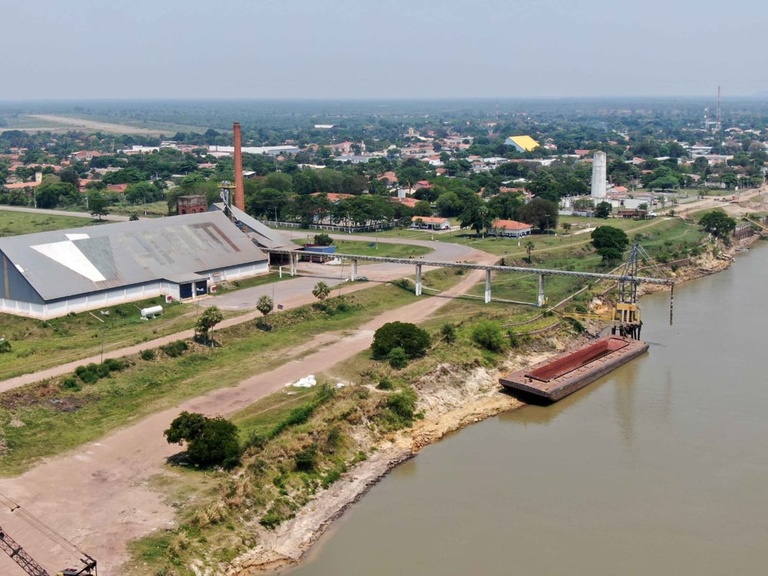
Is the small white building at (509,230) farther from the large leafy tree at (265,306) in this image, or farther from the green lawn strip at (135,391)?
the large leafy tree at (265,306)

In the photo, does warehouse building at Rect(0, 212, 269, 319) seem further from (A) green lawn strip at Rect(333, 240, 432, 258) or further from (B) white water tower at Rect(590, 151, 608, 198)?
(B) white water tower at Rect(590, 151, 608, 198)

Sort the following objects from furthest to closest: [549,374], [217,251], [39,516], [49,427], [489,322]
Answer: [217,251] → [489,322] → [549,374] → [49,427] → [39,516]

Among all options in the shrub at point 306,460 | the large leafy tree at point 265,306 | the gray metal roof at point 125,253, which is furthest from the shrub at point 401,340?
the gray metal roof at point 125,253

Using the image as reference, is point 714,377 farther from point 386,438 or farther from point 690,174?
point 690,174

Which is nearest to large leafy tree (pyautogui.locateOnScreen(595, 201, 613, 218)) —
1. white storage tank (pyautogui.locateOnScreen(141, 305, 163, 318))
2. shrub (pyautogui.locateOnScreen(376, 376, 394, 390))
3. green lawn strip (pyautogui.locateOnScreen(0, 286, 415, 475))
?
green lawn strip (pyautogui.locateOnScreen(0, 286, 415, 475))

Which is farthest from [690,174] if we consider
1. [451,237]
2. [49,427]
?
[49,427]

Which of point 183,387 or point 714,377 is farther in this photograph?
point 714,377
